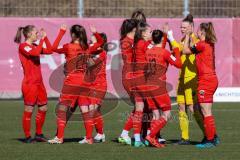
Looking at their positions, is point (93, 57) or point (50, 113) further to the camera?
point (50, 113)

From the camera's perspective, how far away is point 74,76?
45.0 feet

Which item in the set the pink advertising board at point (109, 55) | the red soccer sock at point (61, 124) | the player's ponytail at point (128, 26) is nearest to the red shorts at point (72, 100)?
the red soccer sock at point (61, 124)

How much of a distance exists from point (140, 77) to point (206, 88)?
3.64ft

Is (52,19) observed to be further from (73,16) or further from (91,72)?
(91,72)

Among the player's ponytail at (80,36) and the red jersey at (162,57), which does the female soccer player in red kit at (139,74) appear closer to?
the red jersey at (162,57)

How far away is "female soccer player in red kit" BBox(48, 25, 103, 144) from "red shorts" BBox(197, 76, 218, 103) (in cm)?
183

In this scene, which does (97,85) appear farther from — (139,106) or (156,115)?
(156,115)

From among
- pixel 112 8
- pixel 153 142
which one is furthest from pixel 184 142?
pixel 112 8

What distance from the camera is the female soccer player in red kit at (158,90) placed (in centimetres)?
1324

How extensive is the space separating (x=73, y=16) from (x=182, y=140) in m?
11.9

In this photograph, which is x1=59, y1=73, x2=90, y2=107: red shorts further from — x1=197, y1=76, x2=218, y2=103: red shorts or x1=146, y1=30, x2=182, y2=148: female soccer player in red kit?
x1=197, y1=76, x2=218, y2=103: red shorts

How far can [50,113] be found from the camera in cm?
1928

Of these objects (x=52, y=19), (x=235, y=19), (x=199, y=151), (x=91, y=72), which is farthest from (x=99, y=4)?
(x=199, y=151)

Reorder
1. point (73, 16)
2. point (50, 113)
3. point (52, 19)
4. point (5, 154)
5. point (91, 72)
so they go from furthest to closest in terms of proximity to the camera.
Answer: point (73, 16) < point (52, 19) < point (50, 113) < point (91, 72) < point (5, 154)
